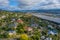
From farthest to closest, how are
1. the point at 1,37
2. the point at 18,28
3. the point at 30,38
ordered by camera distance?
1. the point at 18,28
2. the point at 1,37
3. the point at 30,38


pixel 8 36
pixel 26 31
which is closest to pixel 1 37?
pixel 8 36

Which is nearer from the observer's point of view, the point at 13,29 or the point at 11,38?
the point at 11,38

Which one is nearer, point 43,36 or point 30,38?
point 30,38

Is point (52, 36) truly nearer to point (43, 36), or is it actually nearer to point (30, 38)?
point (43, 36)

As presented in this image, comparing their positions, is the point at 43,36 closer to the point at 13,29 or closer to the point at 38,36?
the point at 38,36

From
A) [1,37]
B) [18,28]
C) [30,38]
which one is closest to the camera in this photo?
[30,38]

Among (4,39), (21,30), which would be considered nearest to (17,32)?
(21,30)

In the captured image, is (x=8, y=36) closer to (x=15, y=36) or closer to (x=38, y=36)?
(x=15, y=36)
